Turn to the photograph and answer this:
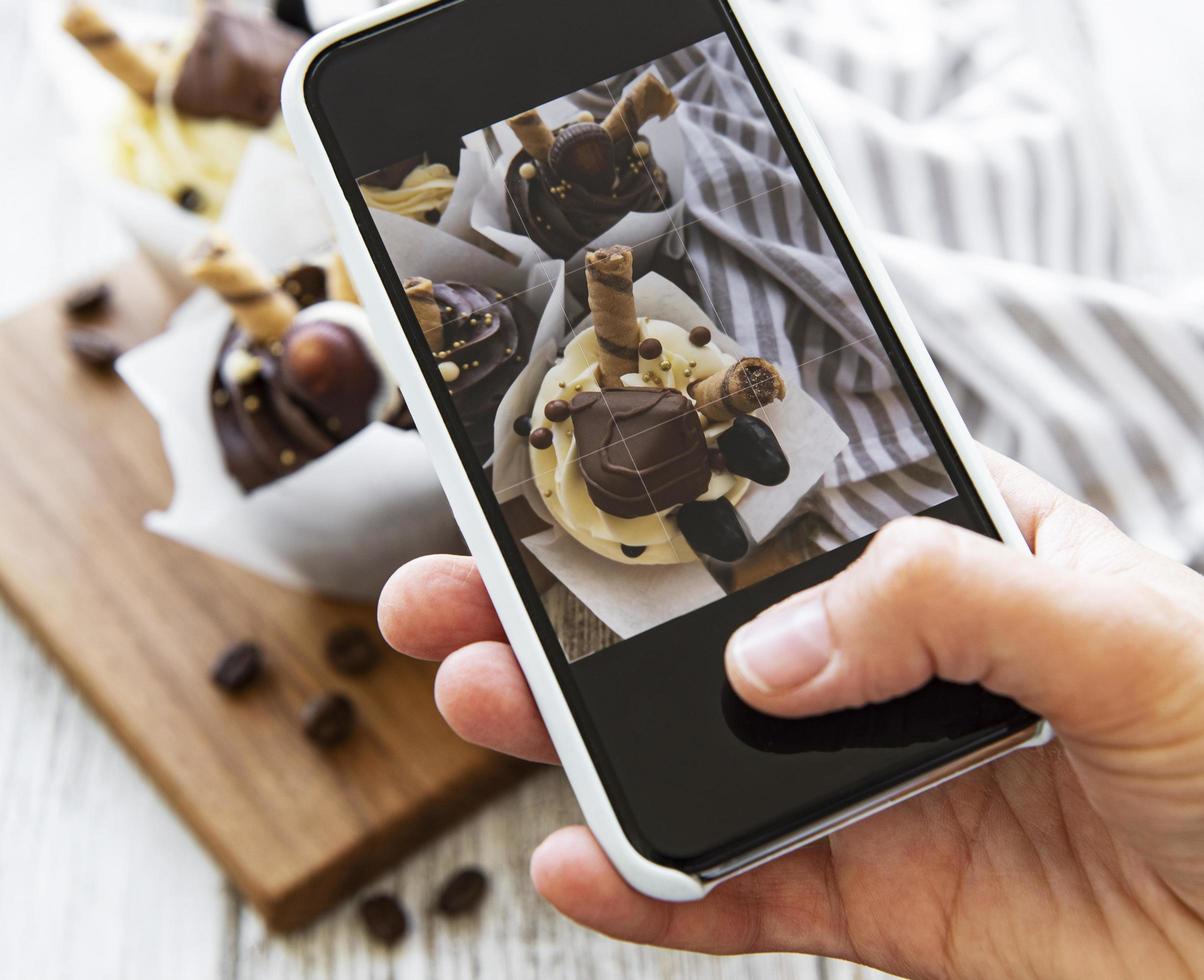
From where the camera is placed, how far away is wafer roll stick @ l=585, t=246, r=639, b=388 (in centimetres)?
51

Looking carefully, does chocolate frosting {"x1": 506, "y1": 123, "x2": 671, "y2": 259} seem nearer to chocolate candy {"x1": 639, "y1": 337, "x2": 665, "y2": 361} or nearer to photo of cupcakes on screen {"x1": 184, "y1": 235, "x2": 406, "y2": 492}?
chocolate candy {"x1": 639, "y1": 337, "x2": 665, "y2": 361}

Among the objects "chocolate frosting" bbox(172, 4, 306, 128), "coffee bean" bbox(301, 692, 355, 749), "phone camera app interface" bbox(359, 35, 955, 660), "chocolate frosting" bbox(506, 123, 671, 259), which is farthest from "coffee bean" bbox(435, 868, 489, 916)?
"chocolate frosting" bbox(172, 4, 306, 128)

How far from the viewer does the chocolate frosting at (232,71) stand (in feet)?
2.82

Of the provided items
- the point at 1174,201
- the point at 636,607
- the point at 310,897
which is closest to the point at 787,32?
the point at 1174,201

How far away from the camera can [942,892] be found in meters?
0.57

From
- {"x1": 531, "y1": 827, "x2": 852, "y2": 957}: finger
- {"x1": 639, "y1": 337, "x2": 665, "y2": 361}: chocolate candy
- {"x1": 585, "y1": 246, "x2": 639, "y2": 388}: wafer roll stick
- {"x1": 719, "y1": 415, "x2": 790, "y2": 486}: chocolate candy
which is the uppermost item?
{"x1": 585, "y1": 246, "x2": 639, "y2": 388}: wafer roll stick

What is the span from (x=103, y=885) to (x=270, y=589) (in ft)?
0.79

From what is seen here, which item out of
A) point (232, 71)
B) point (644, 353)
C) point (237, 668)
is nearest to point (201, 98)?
point (232, 71)

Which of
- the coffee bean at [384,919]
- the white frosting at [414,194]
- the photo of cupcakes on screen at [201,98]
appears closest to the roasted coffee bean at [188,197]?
the photo of cupcakes on screen at [201,98]

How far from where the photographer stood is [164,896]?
2.70ft

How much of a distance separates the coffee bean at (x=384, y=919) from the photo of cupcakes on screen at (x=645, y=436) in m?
0.42

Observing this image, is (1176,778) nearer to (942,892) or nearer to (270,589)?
(942,892)

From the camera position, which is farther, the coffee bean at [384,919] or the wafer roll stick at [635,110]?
the coffee bean at [384,919]

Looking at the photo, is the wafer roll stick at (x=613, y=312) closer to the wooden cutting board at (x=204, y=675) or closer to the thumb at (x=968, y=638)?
the thumb at (x=968, y=638)
